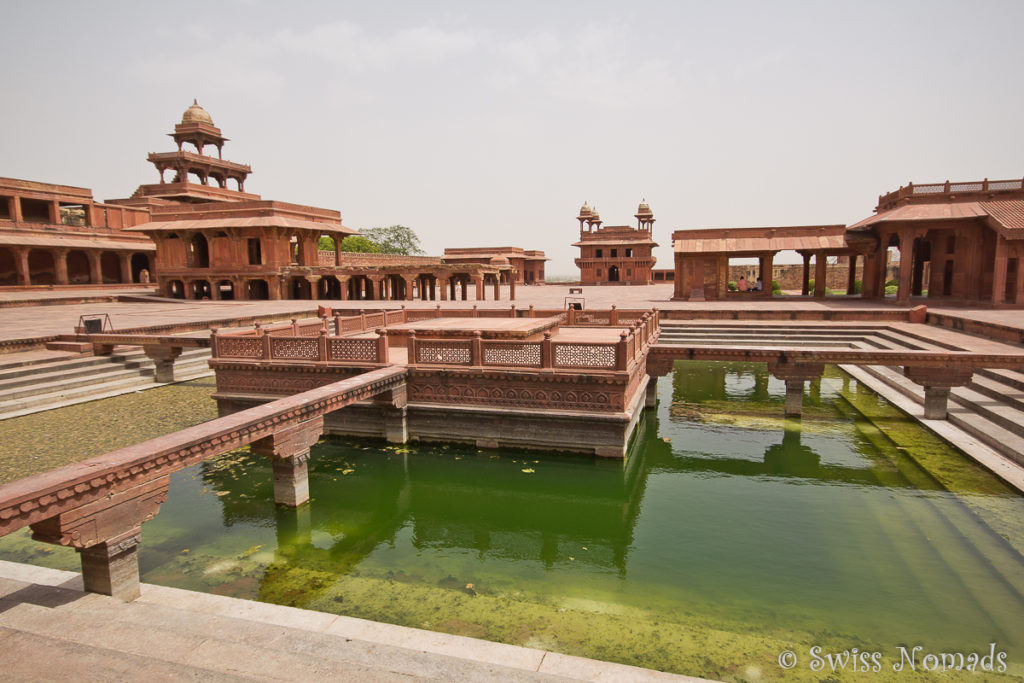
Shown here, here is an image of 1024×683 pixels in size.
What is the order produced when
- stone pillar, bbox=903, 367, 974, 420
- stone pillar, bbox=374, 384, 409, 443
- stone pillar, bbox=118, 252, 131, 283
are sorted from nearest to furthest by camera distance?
stone pillar, bbox=374, 384, 409, 443 → stone pillar, bbox=903, 367, 974, 420 → stone pillar, bbox=118, 252, 131, 283

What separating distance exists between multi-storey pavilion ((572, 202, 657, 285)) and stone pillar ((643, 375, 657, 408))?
153ft

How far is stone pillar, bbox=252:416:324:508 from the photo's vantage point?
8.48 m

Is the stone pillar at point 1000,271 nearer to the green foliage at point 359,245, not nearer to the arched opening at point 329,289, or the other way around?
the arched opening at point 329,289

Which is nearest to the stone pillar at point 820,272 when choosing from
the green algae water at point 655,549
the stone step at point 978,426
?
the stone step at point 978,426

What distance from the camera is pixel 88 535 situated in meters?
5.43

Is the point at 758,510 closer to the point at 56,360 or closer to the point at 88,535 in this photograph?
the point at 88,535

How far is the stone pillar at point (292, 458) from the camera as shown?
848 centimetres

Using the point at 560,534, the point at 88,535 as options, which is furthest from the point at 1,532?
the point at 560,534

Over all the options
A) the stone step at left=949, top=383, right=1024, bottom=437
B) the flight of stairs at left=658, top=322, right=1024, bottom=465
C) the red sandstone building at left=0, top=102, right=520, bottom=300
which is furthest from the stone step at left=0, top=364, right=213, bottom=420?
the stone step at left=949, top=383, right=1024, bottom=437

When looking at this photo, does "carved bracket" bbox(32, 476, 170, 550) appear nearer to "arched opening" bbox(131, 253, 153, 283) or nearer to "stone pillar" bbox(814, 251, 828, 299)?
"stone pillar" bbox(814, 251, 828, 299)

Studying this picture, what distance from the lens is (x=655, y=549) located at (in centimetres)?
814

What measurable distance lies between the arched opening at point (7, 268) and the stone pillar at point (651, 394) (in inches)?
1601

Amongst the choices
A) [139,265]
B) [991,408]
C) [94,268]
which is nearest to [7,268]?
[94,268]

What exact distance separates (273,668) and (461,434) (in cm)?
777
